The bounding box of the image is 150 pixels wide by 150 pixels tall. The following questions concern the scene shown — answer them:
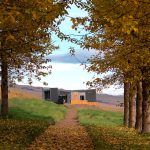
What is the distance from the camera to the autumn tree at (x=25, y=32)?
16609 millimetres

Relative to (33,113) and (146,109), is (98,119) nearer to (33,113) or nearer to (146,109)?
(33,113)

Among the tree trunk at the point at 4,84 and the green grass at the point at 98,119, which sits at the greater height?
the tree trunk at the point at 4,84

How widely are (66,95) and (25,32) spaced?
9842cm

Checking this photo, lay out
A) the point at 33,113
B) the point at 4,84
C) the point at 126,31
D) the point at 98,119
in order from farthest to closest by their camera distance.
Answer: the point at 98,119 → the point at 33,113 → the point at 4,84 → the point at 126,31

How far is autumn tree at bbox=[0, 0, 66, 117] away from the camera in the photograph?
54.5 feet

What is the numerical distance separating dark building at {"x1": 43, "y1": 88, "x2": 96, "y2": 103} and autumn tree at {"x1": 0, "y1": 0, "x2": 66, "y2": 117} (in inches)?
2940

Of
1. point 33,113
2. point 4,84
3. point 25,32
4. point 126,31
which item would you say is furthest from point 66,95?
point 126,31

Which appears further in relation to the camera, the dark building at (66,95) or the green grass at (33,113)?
the dark building at (66,95)

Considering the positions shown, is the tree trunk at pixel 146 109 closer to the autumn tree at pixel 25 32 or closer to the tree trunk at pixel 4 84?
the autumn tree at pixel 25 32

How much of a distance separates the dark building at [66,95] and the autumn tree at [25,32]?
7468 cm

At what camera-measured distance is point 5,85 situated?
42.4 metres

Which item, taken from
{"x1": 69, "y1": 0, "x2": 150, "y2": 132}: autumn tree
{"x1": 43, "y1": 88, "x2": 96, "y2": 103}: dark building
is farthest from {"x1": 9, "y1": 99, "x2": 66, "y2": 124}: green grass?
{"x1": 43, "y1": 88, "x2": 96, "y2": 103}: dark building

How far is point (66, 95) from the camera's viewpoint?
124m

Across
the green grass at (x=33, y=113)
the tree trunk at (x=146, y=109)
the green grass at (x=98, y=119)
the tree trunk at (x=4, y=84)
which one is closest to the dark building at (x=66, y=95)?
the green grass at (x=33, y=113)
